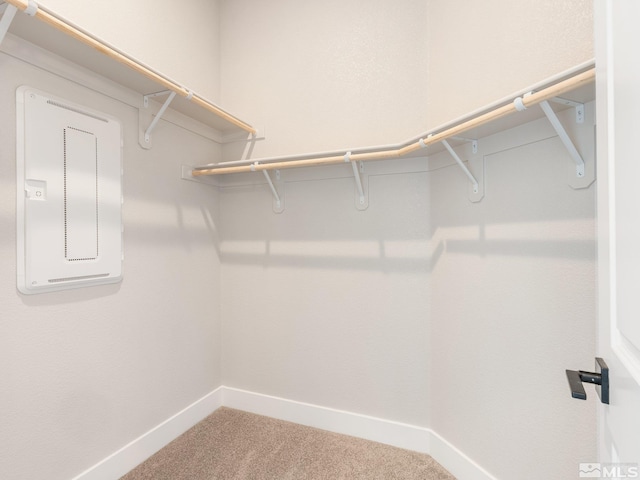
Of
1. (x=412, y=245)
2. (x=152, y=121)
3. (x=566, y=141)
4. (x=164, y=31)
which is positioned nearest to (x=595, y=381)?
(x=566, y=141)

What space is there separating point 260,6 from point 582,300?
241cm

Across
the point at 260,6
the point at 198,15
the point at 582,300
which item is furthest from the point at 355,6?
the point at 582,300

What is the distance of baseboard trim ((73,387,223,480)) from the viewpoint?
54.6 inches

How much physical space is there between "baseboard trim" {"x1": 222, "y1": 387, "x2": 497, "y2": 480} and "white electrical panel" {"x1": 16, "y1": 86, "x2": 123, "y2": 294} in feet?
4.00

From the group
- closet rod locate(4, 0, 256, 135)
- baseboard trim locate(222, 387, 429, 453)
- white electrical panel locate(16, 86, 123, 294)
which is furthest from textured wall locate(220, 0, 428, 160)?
baseboard trim locate(222, 387, 429, 453)

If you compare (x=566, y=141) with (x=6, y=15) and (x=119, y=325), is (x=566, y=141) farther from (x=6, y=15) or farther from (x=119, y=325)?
(x=119, y=325)

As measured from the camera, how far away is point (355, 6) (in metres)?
1.80

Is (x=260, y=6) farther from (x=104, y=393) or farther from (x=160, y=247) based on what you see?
(x=104, y=393)

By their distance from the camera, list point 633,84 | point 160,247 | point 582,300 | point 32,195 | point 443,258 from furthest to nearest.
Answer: point 160,247
point 443,258
point 32,195
point 582,300
point 633,84

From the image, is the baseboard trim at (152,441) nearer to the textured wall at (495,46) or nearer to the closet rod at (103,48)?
the closet rod at (103,48)

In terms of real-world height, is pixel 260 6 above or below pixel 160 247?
above

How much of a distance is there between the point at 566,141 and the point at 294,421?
2008 mm

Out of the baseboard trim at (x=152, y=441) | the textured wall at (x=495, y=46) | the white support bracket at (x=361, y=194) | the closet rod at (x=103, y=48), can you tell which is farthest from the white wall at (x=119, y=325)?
the textured wall at (x=495, y=46)

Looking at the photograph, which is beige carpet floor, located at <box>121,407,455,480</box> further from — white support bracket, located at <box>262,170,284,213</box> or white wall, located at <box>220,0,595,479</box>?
white support bracket, located at <box>262,170,284,213</box>
